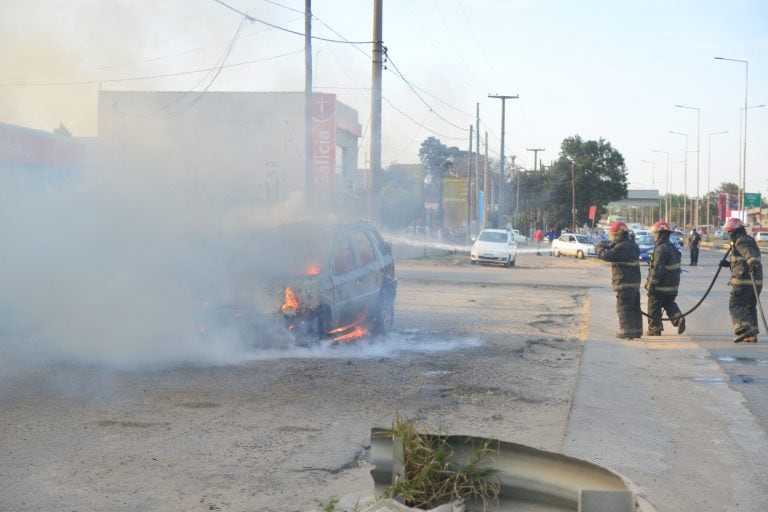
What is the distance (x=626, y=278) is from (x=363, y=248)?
151 inches

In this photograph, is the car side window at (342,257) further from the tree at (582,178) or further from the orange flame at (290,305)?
the tree at (582,178)

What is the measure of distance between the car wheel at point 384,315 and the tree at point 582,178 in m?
75.3

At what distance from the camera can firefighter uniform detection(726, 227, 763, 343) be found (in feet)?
39.9

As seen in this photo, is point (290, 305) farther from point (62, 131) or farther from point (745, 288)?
point (745, 288)

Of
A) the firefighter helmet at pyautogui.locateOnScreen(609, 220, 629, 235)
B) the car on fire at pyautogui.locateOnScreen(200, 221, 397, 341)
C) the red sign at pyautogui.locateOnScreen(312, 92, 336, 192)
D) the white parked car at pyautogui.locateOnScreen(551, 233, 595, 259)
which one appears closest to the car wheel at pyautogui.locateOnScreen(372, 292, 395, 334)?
the car on fire at pyautogui.locateOnScreen(200, 221, 397, 341)

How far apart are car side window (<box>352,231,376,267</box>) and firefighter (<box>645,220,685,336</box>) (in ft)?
14.0

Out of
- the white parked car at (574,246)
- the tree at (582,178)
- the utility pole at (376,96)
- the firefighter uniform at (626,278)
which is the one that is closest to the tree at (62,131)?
the firefighter uniform at (626,278)

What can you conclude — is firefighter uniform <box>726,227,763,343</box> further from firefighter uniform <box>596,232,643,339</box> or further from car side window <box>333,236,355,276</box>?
car side window <box>333,236,355,276</box>

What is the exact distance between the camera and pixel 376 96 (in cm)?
2200

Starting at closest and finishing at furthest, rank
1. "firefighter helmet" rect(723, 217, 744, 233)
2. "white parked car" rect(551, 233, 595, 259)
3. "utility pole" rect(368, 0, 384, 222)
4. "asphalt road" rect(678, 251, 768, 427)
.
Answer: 1. "asphalt road" rect(678, 251, 768, 427)
2. "firefighter helmet" rect(723, 217, 744, 233)
3. "utility pole" rect(368, 0, 384, 222)
4. "white parked car" rect(551, 233, 595, 259)

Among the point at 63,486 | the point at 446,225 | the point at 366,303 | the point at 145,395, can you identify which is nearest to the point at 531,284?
the point at 366,303

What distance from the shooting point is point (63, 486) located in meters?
5.18

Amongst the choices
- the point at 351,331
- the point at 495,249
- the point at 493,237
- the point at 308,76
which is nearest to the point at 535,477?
the point at 351,331

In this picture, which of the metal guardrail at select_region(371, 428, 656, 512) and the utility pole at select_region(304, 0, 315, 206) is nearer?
the metal guardrail at select_region(371, 428, 656, 512)
